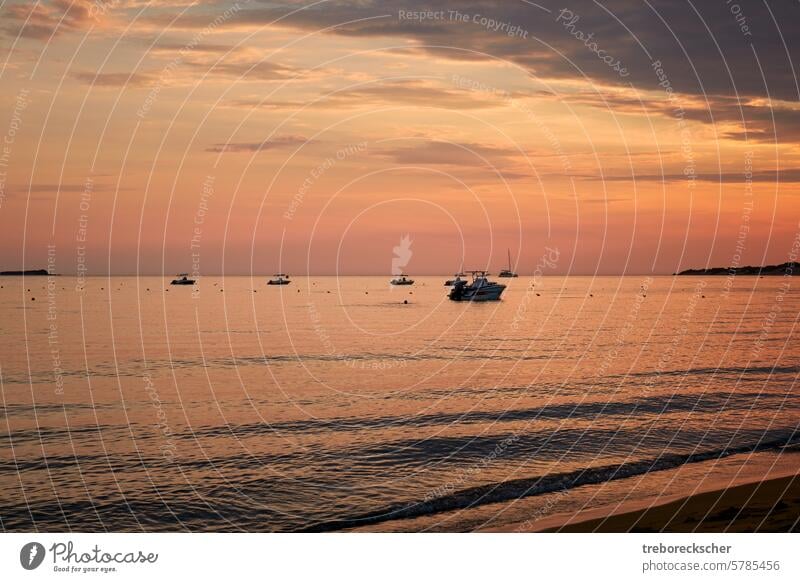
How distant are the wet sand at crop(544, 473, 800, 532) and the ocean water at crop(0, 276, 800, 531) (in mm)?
1550

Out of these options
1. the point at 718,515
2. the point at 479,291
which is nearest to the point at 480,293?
the point at 479,291

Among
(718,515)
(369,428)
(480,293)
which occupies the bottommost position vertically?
(369,428)

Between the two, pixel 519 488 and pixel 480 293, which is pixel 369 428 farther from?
pixel 480 293

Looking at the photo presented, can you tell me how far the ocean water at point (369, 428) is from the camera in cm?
2433

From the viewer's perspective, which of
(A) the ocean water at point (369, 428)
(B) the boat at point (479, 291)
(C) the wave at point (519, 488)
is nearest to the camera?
(C) the wave at point (519, 488)

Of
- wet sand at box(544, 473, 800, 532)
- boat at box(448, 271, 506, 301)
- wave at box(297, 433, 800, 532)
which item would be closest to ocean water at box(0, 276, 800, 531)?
wave at box(297, 433, 800, 532)

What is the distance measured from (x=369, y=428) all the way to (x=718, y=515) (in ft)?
62.6

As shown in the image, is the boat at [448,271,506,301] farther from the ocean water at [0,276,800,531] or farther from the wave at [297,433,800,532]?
the wave at [297,433,800,532]

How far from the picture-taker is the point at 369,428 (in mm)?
36438

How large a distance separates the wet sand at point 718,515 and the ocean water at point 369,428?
1550 millimetres

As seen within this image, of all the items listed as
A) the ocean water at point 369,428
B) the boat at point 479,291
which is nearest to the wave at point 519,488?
the ocean water at point 369,428

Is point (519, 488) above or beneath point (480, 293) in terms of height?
beneath

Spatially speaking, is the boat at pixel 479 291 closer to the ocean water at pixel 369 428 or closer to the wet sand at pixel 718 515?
the ocean water at pixel 369 428

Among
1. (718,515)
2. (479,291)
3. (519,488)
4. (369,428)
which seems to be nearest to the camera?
(718,515)
